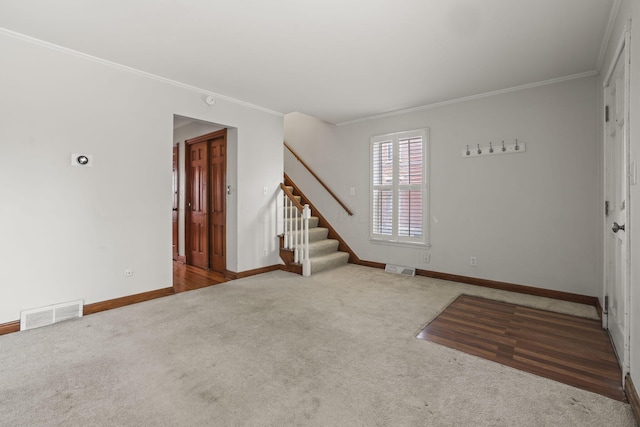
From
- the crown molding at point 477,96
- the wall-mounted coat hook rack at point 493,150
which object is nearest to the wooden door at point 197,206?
the crown molding at point 477,96

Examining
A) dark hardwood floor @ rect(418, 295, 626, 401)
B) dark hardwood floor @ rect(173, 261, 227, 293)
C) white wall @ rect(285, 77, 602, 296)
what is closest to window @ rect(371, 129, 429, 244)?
white wall @ rect(285, 77, 602, 296)

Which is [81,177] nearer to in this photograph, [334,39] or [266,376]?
[266,376]

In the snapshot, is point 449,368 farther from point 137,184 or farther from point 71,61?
point 71,61

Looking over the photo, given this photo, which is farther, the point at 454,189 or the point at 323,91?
the point at 454,189

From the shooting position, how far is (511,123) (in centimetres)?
374

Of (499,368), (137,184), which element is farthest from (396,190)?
(137,184)

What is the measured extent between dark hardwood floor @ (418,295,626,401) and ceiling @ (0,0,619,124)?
8.17 ft

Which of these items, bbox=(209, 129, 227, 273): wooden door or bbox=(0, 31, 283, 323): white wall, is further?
bbox=(209, 129, 227, 273): wooden door

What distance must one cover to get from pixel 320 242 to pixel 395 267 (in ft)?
4.33

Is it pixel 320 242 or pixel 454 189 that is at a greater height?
pixel 454 189

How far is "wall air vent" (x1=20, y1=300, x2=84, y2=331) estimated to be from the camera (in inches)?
103

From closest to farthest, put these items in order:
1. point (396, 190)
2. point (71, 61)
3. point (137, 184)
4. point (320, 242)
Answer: point (71, 61), point (137, 184), point (396, 190), point (320, 242)

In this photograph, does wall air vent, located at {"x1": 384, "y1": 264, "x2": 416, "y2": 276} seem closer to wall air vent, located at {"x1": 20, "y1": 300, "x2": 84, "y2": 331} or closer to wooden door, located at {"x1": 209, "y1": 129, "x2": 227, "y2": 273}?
wooden door, located at {"x1": 209, "y1": 129, "x2": 227, "y2": 273}

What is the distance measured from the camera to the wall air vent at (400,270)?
14.9ft
